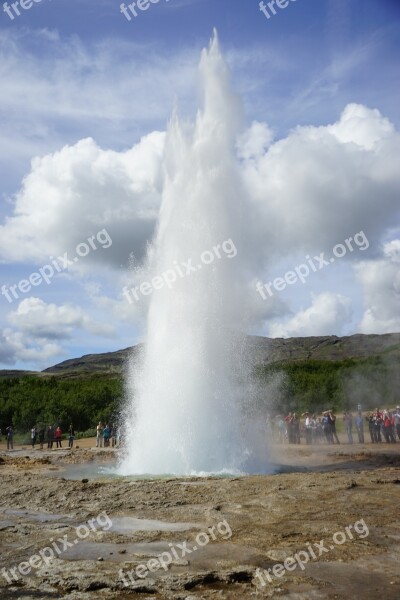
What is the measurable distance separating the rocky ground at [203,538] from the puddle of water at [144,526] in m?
0.02

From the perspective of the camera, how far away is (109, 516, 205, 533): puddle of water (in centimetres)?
812

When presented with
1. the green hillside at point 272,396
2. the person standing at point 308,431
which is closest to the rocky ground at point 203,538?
the person standing at point 308,431

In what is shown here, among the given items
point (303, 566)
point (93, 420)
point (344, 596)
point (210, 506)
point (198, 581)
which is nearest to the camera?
point (344, 596)

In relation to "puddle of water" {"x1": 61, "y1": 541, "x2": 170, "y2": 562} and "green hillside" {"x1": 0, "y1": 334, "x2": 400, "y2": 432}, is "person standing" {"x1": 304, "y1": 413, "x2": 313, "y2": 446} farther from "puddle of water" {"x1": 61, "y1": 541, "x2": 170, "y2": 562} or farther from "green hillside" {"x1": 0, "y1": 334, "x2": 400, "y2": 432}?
"puddle of water" {"x1": 61, "y1": 541, "x2": 170, "y2": 562}

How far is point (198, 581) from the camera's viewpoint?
18.5 ft

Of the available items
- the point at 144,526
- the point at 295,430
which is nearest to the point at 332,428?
the point at 295,430

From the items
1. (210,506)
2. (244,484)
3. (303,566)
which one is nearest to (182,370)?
(244,484)

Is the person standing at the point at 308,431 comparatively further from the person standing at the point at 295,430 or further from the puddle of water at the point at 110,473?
the puddle of water at the point at 110,473

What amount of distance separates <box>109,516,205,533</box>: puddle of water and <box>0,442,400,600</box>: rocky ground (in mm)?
18

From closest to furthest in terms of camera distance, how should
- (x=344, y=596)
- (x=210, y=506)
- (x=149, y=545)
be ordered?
(x=344, y=596) → (x=149, y=545) → (x=210, y=506)

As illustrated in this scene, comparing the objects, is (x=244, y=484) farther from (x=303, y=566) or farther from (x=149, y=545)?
(x=303, y=566)

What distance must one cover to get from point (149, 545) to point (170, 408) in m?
8.70

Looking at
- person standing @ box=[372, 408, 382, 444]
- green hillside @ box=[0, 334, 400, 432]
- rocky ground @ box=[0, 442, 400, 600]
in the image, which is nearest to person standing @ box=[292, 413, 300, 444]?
person standing @ box=[372, 408, 382, 444]

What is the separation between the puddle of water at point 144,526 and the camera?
8.12 meters
